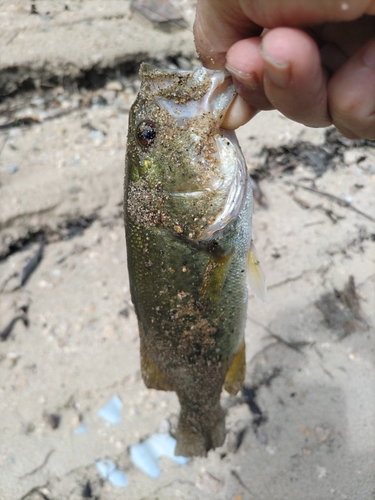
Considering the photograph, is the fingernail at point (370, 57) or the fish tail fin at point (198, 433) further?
the fish tail fin at point (198, 433)

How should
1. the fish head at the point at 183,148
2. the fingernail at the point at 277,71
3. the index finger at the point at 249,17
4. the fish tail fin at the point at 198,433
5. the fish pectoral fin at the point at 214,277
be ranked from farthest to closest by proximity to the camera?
the fish tail fin at the point at 198,433 → the fish pectoral fin at the point at 214,277 → the fish head at the point at 183,148 → the fingernail at the point at 277,71 → the index finger at the point at 249,17

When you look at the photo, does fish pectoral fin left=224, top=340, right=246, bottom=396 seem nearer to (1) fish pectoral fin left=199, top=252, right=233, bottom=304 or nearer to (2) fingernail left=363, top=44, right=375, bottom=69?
(1) fish pectoral fin left=199, top=252, right=233, bottom=304

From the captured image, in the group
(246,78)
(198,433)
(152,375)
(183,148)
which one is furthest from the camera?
(198,433)

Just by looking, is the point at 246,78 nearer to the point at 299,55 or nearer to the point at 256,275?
the point at 299,55

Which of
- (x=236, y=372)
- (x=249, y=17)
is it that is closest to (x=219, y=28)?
(x=249, y=17)

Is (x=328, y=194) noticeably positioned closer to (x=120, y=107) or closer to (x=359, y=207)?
(x=359, y=207)

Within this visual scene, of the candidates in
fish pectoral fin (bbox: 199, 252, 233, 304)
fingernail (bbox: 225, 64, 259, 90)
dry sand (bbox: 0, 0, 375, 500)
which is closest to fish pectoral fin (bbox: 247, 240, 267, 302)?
fish pectoral fin (bbox: 199, 252, 233, 304)

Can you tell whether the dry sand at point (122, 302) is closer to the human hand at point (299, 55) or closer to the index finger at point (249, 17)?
the human hand at point (299, 55)

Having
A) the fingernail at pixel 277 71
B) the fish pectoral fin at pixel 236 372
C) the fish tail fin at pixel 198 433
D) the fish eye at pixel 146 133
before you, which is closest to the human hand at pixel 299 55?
the fingernail at pixel 277 71
